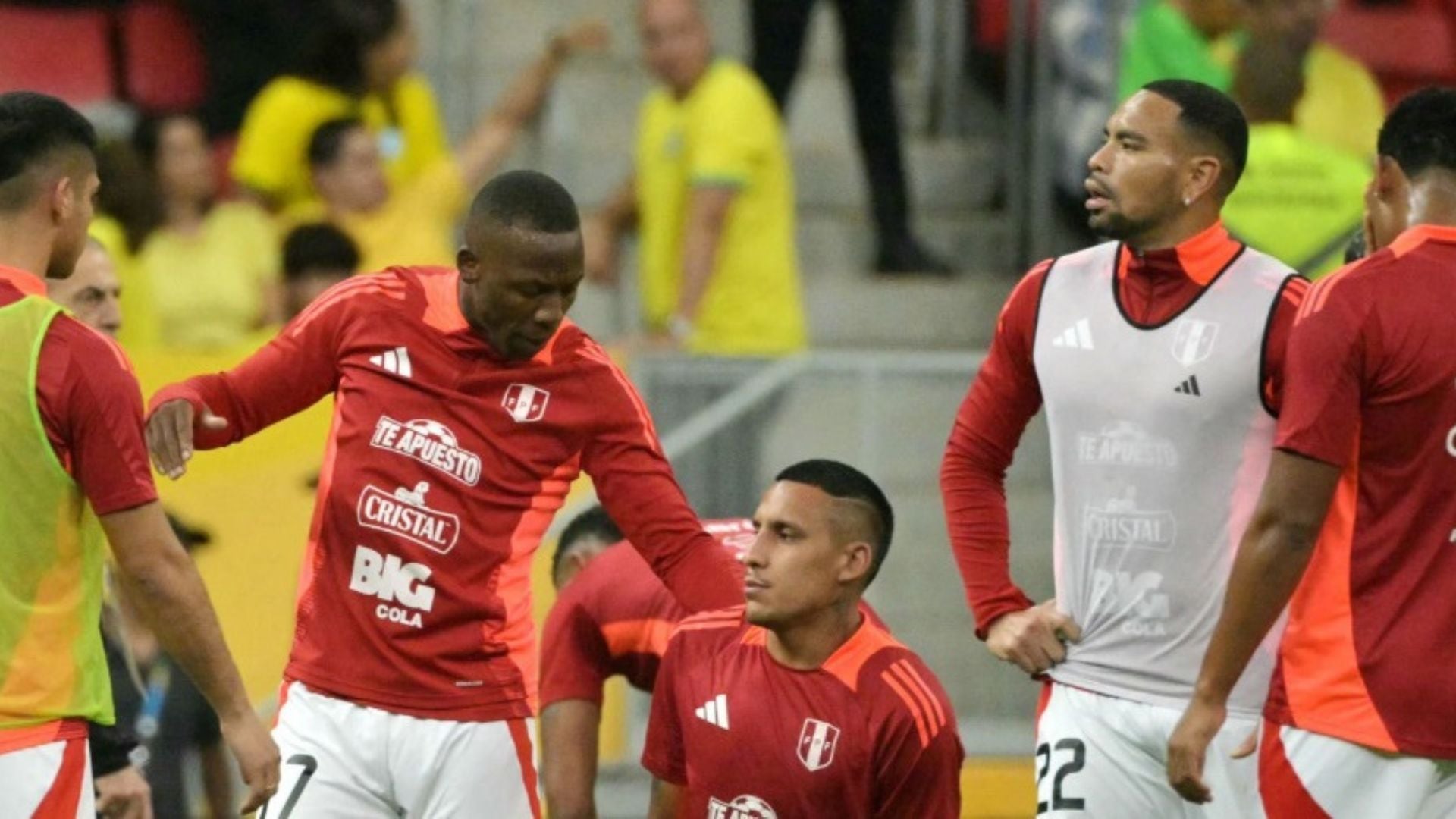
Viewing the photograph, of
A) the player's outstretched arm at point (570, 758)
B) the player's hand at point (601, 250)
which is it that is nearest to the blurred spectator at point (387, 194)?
the player's hand at point (601, 250)

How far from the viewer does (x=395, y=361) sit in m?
6.16

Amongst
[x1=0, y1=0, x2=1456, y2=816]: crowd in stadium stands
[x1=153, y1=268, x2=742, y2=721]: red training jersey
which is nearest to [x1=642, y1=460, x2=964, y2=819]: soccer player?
[x1=153, y1=268, x2=742, y2=721]: red training jersey

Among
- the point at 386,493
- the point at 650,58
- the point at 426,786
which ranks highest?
the point at 650,58

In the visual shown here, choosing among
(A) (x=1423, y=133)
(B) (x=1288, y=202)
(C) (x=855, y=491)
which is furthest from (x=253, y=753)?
(B) (x=1288, y=202)

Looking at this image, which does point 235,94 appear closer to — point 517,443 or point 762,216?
point 762,216

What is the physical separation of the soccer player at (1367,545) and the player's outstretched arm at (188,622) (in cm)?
184

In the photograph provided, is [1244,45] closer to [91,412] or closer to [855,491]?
[855,491]

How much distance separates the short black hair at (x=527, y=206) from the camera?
5.98 meters

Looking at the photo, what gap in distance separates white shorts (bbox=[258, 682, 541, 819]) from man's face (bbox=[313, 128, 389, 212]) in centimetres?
487

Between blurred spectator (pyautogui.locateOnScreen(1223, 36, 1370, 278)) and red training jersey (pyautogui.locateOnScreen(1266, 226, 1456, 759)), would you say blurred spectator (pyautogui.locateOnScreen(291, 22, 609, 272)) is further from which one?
red training jersey (pyautogui.locateOnScreen(1266, 226, 1456, 759))

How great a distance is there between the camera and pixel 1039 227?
11.6 metres

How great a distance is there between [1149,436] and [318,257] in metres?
5.01

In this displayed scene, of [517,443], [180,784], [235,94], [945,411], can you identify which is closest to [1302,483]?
[517,443]

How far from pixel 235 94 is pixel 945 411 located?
3.95m
